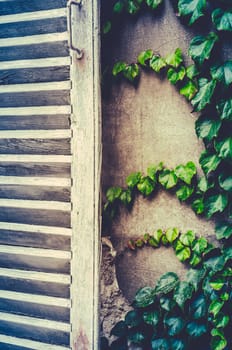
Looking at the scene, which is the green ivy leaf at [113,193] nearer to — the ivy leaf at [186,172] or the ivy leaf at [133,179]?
the ivy leaf at [133,179]

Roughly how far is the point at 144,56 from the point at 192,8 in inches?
14.4

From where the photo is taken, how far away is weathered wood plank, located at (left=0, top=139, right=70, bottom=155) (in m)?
2.39

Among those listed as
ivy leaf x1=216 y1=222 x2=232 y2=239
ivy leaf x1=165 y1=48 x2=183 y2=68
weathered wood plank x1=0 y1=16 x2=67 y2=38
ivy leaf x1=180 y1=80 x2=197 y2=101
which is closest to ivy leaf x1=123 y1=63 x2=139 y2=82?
ivy leaf x1=165 y1=48 x2=183 y2=68

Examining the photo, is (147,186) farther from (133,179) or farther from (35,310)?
(35,310)

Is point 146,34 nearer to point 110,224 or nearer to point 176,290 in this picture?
point 110,224

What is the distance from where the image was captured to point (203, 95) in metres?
2.24

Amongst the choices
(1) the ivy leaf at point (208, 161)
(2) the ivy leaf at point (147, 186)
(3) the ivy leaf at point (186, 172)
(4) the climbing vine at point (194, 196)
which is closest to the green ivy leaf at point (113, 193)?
(4) the climbing vine at point (194, 196)

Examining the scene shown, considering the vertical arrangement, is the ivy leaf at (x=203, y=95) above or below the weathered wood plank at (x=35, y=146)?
above

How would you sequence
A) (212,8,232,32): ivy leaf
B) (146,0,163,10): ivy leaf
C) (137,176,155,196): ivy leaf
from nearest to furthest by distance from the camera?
(212,8,232,32): ivy leaf < (146,0,163,10): ivy leaf < (137,176,155,196): ivy leaf

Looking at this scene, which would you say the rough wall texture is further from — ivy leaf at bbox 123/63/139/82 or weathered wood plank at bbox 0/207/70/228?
weathered wood plank at bbox 0/207/70/228

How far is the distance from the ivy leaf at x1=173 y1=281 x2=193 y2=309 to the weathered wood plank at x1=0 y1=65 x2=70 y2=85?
134 cm

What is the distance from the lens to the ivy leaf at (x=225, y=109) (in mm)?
2182

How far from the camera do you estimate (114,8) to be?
246cm

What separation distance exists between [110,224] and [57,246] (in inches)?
14.4
